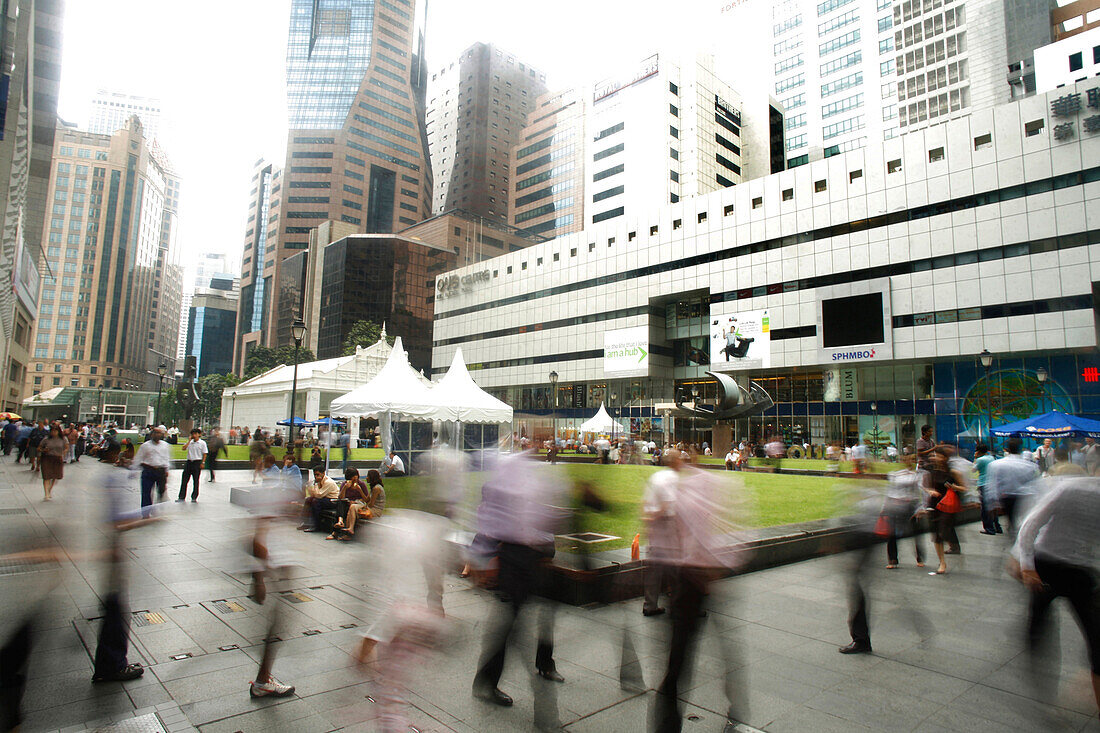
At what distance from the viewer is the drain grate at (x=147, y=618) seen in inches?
227

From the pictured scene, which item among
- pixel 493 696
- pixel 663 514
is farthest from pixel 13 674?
pixel 663 514

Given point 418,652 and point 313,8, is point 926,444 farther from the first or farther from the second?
point 313,8

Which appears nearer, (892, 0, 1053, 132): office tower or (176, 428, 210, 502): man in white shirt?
(176, 428, 210, 502): man in white shirt

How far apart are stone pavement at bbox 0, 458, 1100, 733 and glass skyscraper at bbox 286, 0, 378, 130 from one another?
132 meters

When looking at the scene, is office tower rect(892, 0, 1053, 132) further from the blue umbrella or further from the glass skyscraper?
the glass skyscraper

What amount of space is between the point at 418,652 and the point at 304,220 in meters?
124

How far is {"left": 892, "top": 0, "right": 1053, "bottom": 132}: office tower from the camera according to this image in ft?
198

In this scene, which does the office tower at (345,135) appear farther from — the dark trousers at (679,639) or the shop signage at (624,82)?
the dark trousers at (679,639)

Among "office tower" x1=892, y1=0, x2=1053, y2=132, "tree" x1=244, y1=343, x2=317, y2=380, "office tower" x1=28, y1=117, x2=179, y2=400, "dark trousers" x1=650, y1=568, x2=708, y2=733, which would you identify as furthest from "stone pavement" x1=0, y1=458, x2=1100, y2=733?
"office tower" x1=28, y1=117, x2=179, y2=400

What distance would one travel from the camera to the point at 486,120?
122 m

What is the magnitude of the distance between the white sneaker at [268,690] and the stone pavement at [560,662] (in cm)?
7

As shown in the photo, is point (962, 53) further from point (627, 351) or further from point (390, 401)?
point (390, 401)

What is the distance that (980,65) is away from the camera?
62.2 meters

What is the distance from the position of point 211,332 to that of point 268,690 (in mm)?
192938
